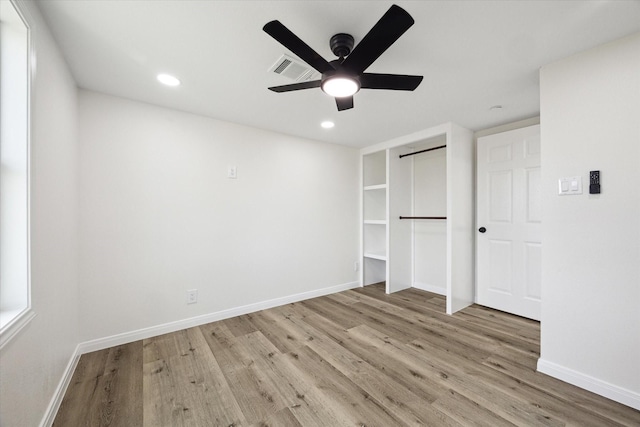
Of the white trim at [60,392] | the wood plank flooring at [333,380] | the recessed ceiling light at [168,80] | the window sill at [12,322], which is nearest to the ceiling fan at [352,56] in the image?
the recessed ceiling light at [168,80]

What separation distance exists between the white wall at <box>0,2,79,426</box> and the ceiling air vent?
1218 millimetres

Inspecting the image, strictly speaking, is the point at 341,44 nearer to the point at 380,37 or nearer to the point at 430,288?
the point at 380,37

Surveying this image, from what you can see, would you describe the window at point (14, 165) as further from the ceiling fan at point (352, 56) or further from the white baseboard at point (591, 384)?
the white baseboard at point (591, 384)

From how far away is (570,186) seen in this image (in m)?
1.73

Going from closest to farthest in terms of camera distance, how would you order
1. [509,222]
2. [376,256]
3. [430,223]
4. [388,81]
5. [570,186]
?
[388,81] < [570,186] < [509,222] < [430,223] < [376,256]

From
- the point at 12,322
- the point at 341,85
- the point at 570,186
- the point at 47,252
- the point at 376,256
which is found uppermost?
the point at 341,85

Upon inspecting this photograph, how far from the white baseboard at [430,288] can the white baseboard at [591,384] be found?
175 centimetres

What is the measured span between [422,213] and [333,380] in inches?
108

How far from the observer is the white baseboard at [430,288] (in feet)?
11.9

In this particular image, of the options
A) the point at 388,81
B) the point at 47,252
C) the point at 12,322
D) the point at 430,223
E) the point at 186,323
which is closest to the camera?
the point at 12,322

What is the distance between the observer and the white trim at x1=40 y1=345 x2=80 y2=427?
4.59ft

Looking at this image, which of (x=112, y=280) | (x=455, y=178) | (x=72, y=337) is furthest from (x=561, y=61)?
(x=72, y=337)

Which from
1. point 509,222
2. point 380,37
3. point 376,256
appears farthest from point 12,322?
point 509,222

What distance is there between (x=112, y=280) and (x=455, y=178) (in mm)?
3515
